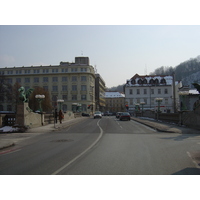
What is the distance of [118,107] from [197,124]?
123508mm

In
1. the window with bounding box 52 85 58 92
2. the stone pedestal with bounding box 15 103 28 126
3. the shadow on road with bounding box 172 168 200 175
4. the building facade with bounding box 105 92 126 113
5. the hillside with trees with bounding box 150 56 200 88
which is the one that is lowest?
the shadow on road with bounding box 172 168 200 175

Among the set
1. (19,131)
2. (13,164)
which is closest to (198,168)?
(13,164)

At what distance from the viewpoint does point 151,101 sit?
84438 millimetres

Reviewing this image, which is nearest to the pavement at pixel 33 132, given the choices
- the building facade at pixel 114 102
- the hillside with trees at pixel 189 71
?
the hillside with trees at pixel 189 71

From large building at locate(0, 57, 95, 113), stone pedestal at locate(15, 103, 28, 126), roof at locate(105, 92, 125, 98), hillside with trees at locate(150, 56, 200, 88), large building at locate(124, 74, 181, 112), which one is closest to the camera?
stone pedestal at locate(15, 103, 28, 126)

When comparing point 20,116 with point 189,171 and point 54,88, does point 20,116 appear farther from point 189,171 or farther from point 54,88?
point 54,88

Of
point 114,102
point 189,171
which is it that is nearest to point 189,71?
point 114,102

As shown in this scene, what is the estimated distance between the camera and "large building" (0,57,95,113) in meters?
87.9

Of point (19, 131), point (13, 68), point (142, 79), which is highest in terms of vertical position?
point (13, 68)

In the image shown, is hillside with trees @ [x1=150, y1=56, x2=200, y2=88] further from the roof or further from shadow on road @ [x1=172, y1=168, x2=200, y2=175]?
shadow on road @ [x1=172, y1=168, x2=200, y2=175]

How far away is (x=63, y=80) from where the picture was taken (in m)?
89.8

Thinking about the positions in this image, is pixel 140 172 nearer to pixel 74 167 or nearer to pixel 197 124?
pixel 74 167

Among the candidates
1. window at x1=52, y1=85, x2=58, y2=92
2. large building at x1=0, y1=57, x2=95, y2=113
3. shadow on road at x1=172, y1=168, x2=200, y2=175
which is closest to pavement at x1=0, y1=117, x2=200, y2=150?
shadow on road at x1=172, y1=168, x2=200, y2=175

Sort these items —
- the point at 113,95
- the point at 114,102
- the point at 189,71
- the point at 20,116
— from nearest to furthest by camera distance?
the point at 20,116 < the point at 189,71 < the point at 114,102 < the point at 113,95
